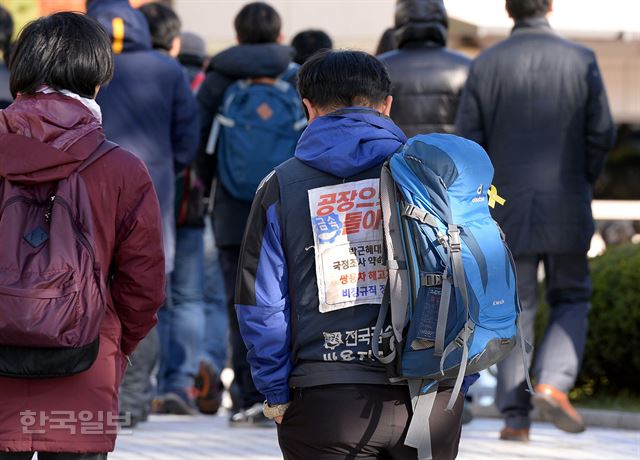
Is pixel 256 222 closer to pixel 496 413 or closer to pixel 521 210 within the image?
pixel 521 210

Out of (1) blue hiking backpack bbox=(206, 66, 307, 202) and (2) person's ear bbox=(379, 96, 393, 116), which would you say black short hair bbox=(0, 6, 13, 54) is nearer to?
(1) blue hiking backpack bbox=(206, 66, 307, 202)

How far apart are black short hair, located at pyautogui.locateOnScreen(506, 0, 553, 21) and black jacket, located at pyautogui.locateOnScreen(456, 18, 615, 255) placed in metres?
0.20

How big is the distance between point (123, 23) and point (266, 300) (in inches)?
176

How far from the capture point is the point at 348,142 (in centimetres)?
416

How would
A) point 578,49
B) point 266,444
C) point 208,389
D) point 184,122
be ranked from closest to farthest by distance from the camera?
point 266,444 < point 578,49 < point 184,122 < point 208,389

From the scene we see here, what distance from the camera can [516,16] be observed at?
8.38 m

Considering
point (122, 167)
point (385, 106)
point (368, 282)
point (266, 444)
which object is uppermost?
point (385, 106)

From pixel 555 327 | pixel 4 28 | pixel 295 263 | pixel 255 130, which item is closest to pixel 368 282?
pixel 295 263

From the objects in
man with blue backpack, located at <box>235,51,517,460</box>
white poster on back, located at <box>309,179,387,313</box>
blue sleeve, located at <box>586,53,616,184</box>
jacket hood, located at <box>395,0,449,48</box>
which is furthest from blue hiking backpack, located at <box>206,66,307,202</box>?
white poster on back, located at <box>309,179,387,313</box>

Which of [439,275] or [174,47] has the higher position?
[439,275]

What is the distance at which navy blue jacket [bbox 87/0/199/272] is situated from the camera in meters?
8.30

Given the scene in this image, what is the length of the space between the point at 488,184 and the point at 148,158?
4521 millimetres

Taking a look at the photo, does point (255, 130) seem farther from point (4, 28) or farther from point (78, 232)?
point (78, 232)

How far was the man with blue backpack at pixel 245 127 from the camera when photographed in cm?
845
